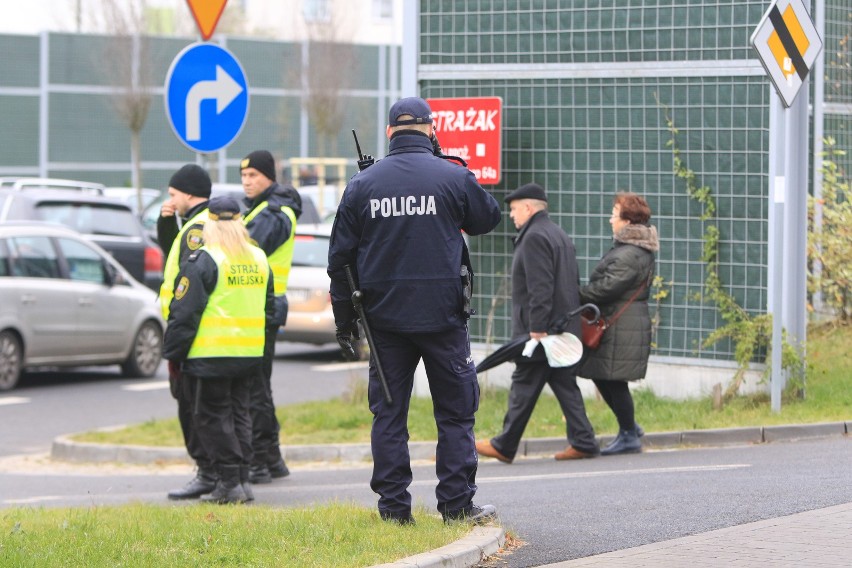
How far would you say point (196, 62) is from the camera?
1188 centimetres

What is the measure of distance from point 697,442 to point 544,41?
172 inches

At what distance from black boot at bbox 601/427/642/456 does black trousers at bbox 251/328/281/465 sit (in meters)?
2.43

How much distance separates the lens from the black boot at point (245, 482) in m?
9.80

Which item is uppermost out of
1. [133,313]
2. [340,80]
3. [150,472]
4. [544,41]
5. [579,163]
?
[340,80]

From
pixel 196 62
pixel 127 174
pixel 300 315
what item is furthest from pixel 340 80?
pixel 196 62

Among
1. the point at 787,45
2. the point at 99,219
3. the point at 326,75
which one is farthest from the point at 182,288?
the point at 326,75

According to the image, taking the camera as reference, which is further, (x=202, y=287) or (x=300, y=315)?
(x=300, y=315)

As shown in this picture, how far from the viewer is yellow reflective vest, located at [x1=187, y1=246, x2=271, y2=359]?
377 inches

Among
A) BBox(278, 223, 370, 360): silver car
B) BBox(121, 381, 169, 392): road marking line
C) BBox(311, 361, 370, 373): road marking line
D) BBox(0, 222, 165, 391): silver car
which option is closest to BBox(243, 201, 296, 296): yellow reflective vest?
BBox(0, 222, 165, 391): silver car

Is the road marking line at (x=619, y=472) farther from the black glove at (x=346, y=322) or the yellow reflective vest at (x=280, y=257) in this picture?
the black glove at (x=346, y=322)

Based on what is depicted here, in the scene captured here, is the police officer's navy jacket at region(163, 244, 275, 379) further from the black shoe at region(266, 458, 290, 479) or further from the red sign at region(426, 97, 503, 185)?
the red sign at region(426, 97, 503, 185)

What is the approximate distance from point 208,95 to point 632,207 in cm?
331

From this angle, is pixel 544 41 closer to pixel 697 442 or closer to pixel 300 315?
pixel 697 442

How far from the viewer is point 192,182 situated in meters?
10.5
